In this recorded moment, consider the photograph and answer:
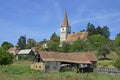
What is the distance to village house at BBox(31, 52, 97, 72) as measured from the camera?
189ft

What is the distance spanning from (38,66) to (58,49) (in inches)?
1574

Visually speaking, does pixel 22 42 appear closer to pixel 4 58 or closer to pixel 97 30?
pixel 97 30

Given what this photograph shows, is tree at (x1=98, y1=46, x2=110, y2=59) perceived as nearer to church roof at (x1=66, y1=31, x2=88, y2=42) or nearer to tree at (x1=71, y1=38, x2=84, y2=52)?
tree at (x1=71, y1=38, x2=84, y2=52)

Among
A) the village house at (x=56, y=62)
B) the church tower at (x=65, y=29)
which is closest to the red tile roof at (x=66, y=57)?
the village house at (x=56, y=62)

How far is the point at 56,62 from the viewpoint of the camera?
193 feet

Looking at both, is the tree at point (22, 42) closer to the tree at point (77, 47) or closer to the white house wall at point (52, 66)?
the tree at point (77, 47)

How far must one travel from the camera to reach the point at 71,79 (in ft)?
89.8

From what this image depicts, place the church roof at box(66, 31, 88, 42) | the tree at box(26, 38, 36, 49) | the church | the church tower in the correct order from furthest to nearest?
1. the church tower
2. the church
3. the tree at box(26, 38, 36, 49)
4. the church roof at box(66, 31, 88, 42)

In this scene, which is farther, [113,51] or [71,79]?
[113,51]

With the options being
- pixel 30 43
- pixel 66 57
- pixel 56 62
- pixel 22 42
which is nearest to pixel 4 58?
pixel 56 62

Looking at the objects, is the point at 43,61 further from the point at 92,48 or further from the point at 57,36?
the point at 57,36

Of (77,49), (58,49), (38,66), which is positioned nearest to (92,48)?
(77,49)

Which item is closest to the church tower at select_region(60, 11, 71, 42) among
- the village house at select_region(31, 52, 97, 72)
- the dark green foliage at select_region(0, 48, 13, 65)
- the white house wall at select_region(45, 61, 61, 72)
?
the dark green foliage at select_region(0, 48, 13, 65)

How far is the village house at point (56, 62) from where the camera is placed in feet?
189
